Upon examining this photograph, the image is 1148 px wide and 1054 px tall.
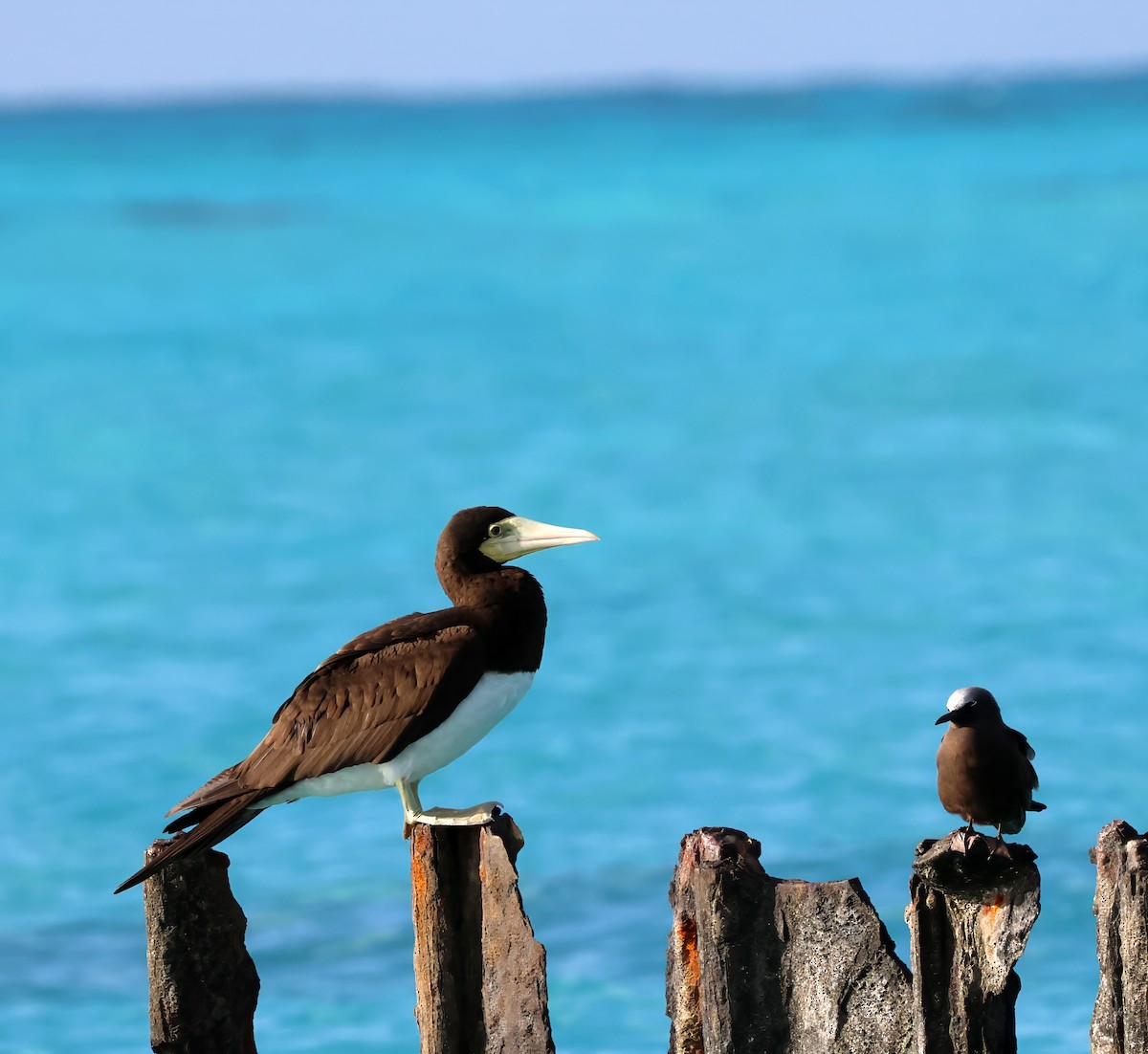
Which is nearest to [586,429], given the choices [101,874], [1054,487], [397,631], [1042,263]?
[1054,487]

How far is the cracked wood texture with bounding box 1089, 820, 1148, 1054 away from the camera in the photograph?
470 cm

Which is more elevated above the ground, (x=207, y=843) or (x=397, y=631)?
(x=397, y=631)

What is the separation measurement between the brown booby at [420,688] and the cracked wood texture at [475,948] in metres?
0.15

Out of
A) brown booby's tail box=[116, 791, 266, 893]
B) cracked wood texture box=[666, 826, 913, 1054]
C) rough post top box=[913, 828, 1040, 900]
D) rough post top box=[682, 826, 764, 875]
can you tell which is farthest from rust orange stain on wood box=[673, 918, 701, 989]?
brown booby's tail box=[116, 791, 266, 893]

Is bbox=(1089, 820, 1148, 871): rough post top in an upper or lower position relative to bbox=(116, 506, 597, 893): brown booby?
lower

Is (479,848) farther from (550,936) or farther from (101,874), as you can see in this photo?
(101,874)

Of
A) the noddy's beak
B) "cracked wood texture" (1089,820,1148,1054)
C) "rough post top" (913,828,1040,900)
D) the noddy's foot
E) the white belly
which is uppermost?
the noddy's beak

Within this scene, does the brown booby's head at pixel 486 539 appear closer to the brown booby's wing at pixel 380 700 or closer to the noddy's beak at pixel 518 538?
the noddy's beak at pixel 518 538

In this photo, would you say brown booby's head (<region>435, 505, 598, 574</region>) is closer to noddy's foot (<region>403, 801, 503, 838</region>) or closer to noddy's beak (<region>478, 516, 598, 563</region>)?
noddy's beak (<region>478, 516, 598, 563</region>)

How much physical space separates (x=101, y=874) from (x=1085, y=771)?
20.9 ft

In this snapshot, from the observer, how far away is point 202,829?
5508mm

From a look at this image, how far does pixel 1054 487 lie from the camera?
2280cm

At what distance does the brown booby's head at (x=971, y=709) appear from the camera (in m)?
5.03

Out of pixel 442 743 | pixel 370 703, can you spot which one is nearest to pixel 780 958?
pixel 442 743
